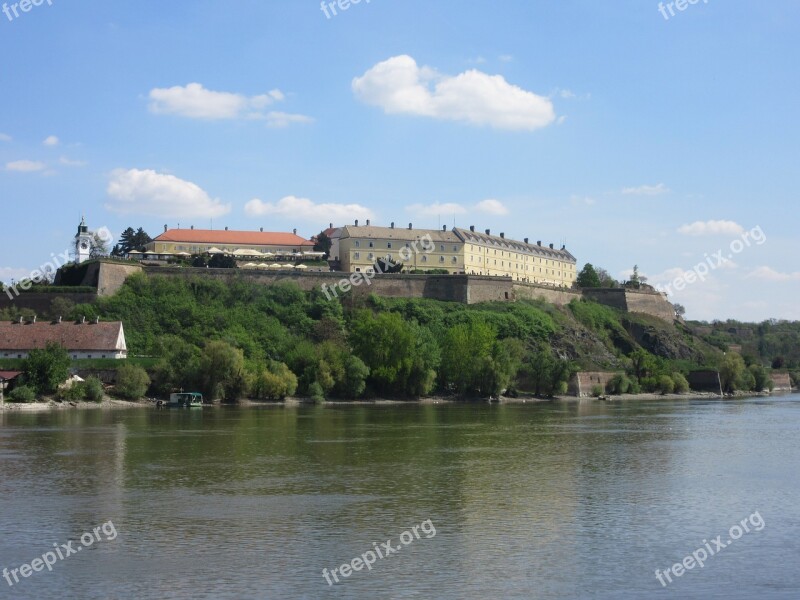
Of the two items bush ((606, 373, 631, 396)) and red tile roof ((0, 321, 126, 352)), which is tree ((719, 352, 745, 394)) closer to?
bush ((606, 373, 631, 396))

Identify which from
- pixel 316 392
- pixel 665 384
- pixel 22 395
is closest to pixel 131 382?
pixel 22 395

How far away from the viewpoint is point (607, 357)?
264 ft

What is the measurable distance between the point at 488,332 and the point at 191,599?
176ft

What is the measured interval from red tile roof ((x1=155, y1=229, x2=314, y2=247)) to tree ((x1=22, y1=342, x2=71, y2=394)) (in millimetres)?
38695

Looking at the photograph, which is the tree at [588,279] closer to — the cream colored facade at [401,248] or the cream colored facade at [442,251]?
the cream colored facade at [442,251]

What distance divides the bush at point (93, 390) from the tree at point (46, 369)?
158 cm

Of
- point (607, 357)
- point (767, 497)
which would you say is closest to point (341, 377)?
point (607, 357)

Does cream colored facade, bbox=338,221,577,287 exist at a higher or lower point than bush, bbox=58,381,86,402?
higher

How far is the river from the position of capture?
1538 centimetres

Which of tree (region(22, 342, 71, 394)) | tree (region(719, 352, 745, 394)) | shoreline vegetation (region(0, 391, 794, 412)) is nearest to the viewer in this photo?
shoreline vegetation (region(0, 391, 794, 412))

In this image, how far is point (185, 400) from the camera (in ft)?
174

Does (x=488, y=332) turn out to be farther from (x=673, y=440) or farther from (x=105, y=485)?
(x=105, y=485)

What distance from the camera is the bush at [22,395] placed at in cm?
4941

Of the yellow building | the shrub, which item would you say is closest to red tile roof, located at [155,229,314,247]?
the yellow building
